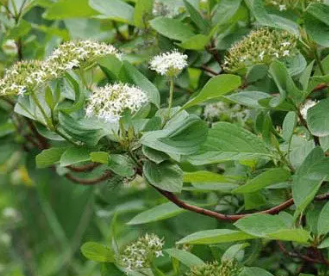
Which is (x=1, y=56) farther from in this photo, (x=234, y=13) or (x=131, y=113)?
(x=131, y=113)

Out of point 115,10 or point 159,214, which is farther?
point 115,10

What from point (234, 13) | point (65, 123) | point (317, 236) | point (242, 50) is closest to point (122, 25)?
point (234, 13)

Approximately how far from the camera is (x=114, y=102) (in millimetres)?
1042

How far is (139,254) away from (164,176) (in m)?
0.16

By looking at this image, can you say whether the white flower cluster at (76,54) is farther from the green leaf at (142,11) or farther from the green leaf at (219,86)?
the green leaf at (142,11)

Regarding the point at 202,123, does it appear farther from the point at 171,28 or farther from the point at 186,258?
the point at 171,28

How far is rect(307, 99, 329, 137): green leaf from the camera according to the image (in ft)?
3.48

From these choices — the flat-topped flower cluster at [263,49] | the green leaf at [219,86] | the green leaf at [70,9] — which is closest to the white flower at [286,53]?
the flat-topped flower cluster at [263,49]

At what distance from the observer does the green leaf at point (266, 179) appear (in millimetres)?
1074

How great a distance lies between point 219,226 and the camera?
1.54 m

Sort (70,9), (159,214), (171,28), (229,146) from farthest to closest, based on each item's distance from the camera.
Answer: (70,9) < (171,28) < (159,214) < (229,146)

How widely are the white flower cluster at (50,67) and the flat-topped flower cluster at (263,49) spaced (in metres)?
0.17

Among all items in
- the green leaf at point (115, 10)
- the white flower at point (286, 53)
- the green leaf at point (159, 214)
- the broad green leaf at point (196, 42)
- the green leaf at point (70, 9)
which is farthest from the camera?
the green leaf at point (70, 9)

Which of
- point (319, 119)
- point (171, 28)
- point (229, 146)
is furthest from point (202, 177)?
Result: point (171, 28)
